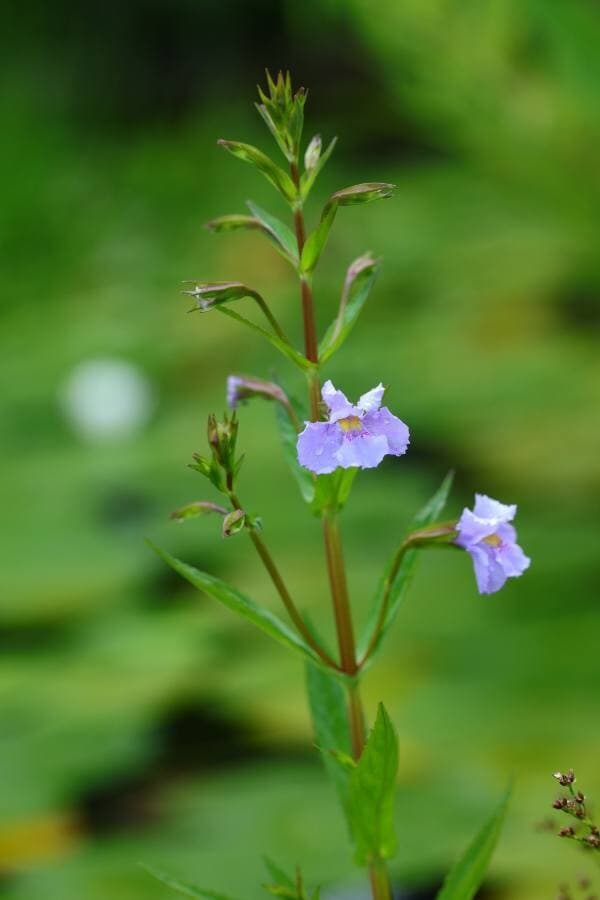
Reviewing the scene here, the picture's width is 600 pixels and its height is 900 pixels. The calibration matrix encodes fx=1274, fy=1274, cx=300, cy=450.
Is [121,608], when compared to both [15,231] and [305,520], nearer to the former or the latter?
[305,520]

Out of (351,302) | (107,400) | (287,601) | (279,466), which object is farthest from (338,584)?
(107,400)

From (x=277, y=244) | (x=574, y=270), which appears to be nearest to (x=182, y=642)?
→ (x=277, y=244)

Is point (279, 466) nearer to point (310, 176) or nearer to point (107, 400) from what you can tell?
point (107, 400)

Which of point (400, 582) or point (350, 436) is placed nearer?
point (350, 436)

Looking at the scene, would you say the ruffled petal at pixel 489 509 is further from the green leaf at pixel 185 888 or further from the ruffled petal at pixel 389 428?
the green leaf at pixel 185 888

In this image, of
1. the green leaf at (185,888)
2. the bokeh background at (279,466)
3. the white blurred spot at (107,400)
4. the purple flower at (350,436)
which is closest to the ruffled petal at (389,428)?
the purple flower at (350,436)

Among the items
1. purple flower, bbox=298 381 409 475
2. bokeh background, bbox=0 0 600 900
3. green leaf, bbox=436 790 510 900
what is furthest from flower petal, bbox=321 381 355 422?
bokeh background, bbox=0 0 600 900

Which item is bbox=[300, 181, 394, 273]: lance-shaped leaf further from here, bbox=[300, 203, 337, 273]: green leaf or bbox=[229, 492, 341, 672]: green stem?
bbox=[229, 492, 341, 672]: green stem
